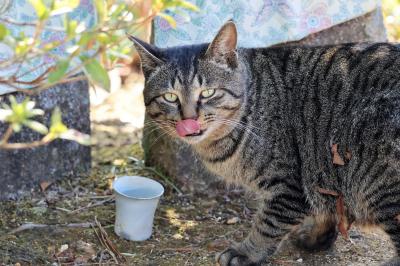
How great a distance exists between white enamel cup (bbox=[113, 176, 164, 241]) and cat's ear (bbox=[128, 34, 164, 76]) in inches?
27.4

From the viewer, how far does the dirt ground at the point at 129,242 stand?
3.23 meters

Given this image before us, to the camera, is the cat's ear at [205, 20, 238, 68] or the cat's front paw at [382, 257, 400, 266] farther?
the cat's front paw at [382, 257, 400, 266]

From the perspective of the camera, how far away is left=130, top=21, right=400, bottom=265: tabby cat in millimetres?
2811

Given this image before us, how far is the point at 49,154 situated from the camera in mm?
3746

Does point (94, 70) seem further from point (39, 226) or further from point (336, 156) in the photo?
point (39, 226)

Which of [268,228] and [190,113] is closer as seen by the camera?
[190,113]

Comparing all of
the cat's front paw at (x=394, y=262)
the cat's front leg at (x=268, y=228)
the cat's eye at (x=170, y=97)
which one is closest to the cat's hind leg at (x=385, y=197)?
the cat's front paw at (x=394, y=262)

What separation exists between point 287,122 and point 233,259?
752 mm

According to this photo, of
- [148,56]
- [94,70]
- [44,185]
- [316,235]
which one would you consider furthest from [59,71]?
[44,185]

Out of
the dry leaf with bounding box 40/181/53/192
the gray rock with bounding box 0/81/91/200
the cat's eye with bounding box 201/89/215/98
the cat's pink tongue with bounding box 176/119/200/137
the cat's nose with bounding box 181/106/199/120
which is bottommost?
the dry leaf with bounding box 40/181/53/192

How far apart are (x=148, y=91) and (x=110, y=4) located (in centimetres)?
102

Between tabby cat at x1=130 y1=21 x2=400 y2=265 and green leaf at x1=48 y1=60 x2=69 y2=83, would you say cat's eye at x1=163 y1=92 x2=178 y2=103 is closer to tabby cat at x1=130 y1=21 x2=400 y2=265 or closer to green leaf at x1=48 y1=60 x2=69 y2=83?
tabby cat at x1=130 y1=21 x2=400 y2=265

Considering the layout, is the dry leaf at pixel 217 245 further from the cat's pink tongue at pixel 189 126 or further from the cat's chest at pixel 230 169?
the cat's pink tongue at pixel 189 126

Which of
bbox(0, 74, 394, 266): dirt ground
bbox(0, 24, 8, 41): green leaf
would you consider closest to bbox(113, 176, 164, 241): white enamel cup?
bbox(0, 74, 394, 266): dirt ground
